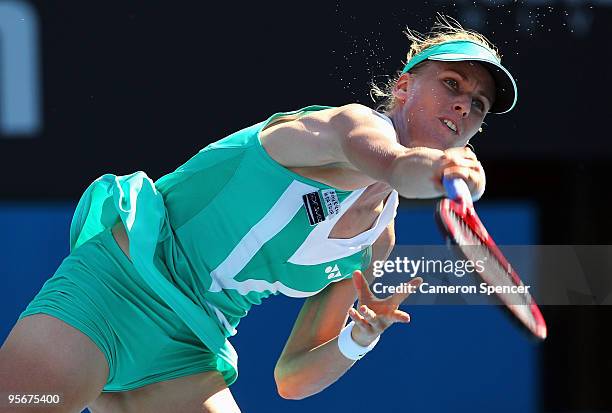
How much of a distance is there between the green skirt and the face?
57cm

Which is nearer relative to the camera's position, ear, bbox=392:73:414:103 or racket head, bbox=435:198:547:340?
racket head, bbox=435:198:547:340

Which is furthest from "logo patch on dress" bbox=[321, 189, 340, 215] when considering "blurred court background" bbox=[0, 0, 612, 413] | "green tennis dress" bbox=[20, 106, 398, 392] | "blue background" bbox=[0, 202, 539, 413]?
"blue background" bbox=[0, 202, 539, 413]

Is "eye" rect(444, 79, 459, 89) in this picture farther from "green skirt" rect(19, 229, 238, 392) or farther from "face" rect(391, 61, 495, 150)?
"green skirt" rect(19, 229, 238, 392)

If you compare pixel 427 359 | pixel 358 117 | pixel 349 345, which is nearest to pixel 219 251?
pixel 349 345

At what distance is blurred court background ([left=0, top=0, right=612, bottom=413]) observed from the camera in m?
3.41

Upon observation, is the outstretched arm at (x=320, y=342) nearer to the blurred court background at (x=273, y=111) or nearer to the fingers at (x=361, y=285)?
the fingers at (x=361, y=285)

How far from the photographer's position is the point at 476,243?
1970mm

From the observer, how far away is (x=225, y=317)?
2.40 meters

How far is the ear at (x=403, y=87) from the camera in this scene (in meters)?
2.24

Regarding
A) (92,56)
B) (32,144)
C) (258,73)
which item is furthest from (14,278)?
(258,73)

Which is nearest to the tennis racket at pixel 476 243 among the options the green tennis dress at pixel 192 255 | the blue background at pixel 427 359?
the green tennis dress at pixel 192 255

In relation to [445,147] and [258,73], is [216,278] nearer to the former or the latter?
[445,147]

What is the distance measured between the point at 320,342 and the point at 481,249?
61 cm

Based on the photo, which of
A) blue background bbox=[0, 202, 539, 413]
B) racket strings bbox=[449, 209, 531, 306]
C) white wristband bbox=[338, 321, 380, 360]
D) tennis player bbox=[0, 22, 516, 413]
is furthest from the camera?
blue background bbox=[0, 202, 539, 413]
